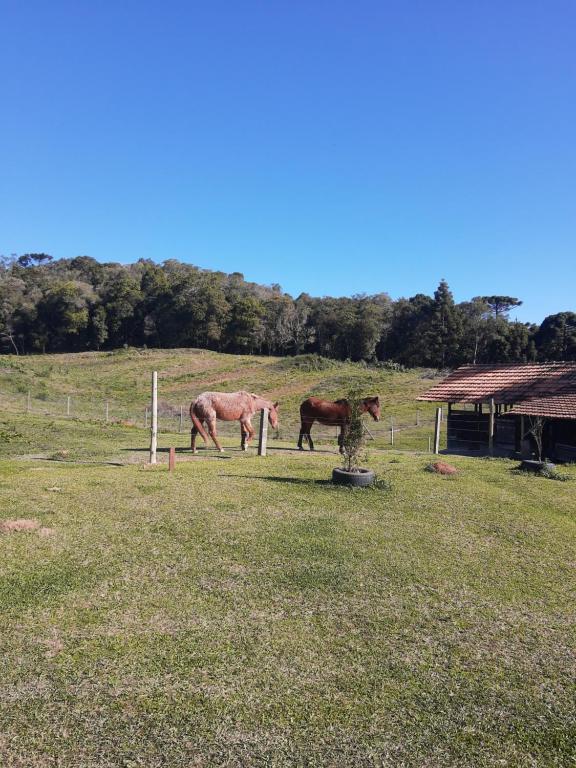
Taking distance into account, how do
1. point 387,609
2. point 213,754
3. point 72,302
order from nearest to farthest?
point 213,754, point 387,609, point 72,302

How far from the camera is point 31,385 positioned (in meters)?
37.9

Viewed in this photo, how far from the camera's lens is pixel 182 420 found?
26438 millimetres

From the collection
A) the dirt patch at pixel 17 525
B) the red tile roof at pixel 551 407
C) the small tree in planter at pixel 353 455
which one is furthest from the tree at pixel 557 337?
the dirt patch at pixel 17 525

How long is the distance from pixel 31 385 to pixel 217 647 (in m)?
37.3

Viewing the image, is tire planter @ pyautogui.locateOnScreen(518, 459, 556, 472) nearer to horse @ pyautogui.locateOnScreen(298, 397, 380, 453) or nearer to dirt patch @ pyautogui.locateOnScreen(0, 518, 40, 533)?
horse @ pyautogui.locateOnScreen(298, 397, 380, 453)

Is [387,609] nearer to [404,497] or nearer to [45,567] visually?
[45,567]

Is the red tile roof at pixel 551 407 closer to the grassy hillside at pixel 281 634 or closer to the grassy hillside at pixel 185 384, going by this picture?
the grassy hillside at pixel 185 384

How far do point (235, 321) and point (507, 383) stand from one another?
1966 inches

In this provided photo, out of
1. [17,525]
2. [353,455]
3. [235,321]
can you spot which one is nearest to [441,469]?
[353,455]

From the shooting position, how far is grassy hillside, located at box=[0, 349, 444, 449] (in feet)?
96.1

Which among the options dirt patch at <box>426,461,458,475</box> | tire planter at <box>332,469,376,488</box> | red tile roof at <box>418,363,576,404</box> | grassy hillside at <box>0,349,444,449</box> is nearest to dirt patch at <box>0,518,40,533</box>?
tire planter at <box>332,469,376,488</box>

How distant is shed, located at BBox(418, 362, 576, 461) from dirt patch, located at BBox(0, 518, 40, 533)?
15.9m

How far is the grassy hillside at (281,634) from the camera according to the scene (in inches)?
150

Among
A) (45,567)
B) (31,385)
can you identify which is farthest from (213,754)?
(31,385)
